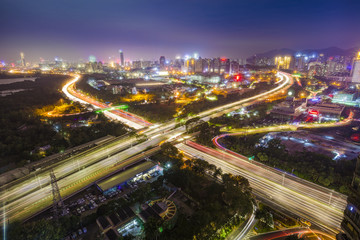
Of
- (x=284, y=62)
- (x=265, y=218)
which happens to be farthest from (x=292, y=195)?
(x=284, y=62)

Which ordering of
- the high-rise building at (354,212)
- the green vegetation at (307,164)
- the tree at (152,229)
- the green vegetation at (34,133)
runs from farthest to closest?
1. the green vegetation at (34,133)
2. the green vegetation at (307,164)
3. the tree at (152,229)
4. the high-rise building at (354,212)

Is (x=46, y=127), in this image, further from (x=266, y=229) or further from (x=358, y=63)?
(x=358, y=63)

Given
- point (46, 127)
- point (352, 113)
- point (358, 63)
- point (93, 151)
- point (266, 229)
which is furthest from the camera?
point (358, 63)

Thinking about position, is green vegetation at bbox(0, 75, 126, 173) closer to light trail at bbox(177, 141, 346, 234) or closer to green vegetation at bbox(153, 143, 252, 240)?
green vegetation at bbox(153, 143, 252, 240)

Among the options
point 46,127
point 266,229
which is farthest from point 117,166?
point 46,127

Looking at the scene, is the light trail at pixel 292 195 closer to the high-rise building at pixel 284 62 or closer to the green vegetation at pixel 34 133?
the green vegetation at pixel 34 133

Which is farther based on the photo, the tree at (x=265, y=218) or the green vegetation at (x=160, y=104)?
the green vegetation at (x=160, y=104)

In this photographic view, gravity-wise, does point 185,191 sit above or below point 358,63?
below

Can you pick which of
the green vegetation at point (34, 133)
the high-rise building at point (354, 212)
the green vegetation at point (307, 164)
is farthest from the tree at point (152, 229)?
the green vegetation at point (34, 133)
